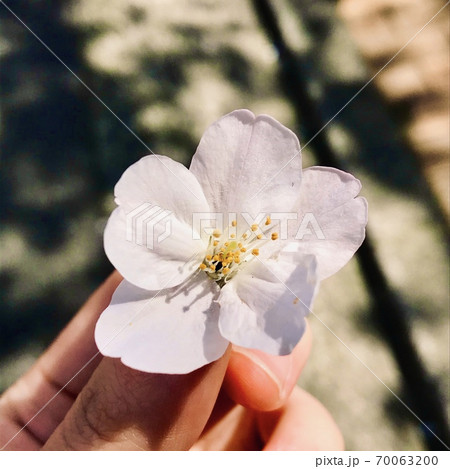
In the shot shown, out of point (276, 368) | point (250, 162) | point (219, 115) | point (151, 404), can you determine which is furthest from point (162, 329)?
point (219, 115)

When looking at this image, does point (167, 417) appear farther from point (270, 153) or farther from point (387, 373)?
point (387, 373)

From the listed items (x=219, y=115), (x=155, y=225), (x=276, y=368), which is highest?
(x=155, y=225)

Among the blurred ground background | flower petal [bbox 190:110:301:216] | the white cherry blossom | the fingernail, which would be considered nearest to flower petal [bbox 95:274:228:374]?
the white cherry blossom

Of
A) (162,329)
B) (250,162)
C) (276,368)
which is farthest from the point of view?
(276,368)

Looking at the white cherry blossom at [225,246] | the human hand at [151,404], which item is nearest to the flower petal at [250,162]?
the white cherry blossom at [225,246]

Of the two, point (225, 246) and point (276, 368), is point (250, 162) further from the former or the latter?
point (276, 368)

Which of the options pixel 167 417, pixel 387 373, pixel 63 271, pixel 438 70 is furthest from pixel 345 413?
pixel 438 70
